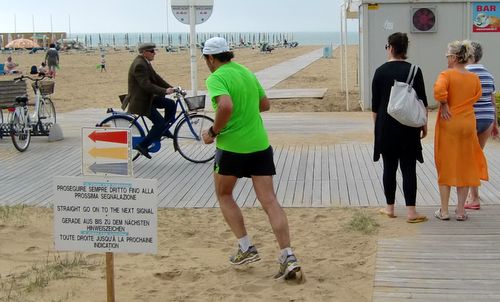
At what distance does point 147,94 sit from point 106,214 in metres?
4.96

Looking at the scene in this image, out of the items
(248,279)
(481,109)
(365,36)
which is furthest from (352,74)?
(248,279)

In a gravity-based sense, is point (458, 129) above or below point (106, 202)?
above

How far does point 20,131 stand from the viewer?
36.0 feet

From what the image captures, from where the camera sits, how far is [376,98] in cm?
623

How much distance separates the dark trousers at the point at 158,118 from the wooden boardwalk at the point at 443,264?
4.13m

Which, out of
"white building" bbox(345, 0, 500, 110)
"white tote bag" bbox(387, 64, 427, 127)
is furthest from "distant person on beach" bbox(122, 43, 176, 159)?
"white building" bbox(345, 0, 500, 110)

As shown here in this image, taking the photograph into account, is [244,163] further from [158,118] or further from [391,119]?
[158,118]

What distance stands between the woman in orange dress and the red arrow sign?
2942 mm

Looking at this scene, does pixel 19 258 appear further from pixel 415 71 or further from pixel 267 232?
pixel 415 71

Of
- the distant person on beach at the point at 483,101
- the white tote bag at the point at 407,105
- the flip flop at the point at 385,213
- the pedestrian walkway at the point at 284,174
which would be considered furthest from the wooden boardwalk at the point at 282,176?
the white tote bag at the point at 407,105

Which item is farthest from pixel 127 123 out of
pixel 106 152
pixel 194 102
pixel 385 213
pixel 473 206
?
pixel 106 152

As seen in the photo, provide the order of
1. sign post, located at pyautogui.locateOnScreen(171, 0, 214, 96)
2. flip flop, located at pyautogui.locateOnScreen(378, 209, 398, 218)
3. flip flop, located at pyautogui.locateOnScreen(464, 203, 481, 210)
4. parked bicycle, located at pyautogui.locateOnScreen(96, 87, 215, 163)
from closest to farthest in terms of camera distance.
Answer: flip flop, located at pyautogui.locateOnScreen(378, 209, 398, 218)
flip flop, located at pyautogui.locateOnScreen(464, 203, 481, 210)
parked bicycle, located at pyautogui.locateOnScreen(96, 87, 215, 163)
sign post, located at pyautogui.locateOnScreen(171, 0, 214, 96)

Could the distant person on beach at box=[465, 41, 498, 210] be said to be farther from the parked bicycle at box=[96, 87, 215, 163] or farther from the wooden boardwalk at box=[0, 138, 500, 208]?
the parked bicycle at box=[96, 87, 215, 163]

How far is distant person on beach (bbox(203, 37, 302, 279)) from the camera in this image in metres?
4.93
